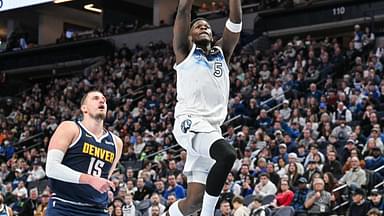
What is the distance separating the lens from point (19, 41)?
4025 centimetres

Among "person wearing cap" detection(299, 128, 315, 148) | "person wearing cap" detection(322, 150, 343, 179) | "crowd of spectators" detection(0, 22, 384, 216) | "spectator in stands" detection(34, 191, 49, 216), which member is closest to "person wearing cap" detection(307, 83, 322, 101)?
"crowd of spectators" detection(0, 22, 384, 216)

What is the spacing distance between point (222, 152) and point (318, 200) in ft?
26.8

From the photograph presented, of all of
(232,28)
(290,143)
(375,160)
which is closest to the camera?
(232,28)

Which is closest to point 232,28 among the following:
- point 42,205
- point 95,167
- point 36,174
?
point 95,167

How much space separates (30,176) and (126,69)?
9891 mm

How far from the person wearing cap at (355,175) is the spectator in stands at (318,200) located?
2.53 ft

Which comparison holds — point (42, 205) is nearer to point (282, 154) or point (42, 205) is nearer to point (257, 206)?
point (282, 154)

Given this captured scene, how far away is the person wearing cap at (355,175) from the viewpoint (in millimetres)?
14984

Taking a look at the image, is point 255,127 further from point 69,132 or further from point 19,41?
point 19,41

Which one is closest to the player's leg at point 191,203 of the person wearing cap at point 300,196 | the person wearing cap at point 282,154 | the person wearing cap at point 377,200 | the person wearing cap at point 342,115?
the person wearing cap at point 377,200

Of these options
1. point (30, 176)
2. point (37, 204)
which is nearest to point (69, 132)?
point (37, 204)

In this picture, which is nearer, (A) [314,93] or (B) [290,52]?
(A) [314,93]

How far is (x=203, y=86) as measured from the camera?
7250 millimetres

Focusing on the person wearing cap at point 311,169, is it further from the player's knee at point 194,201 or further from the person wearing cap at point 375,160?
the player's knee at point 194,201
